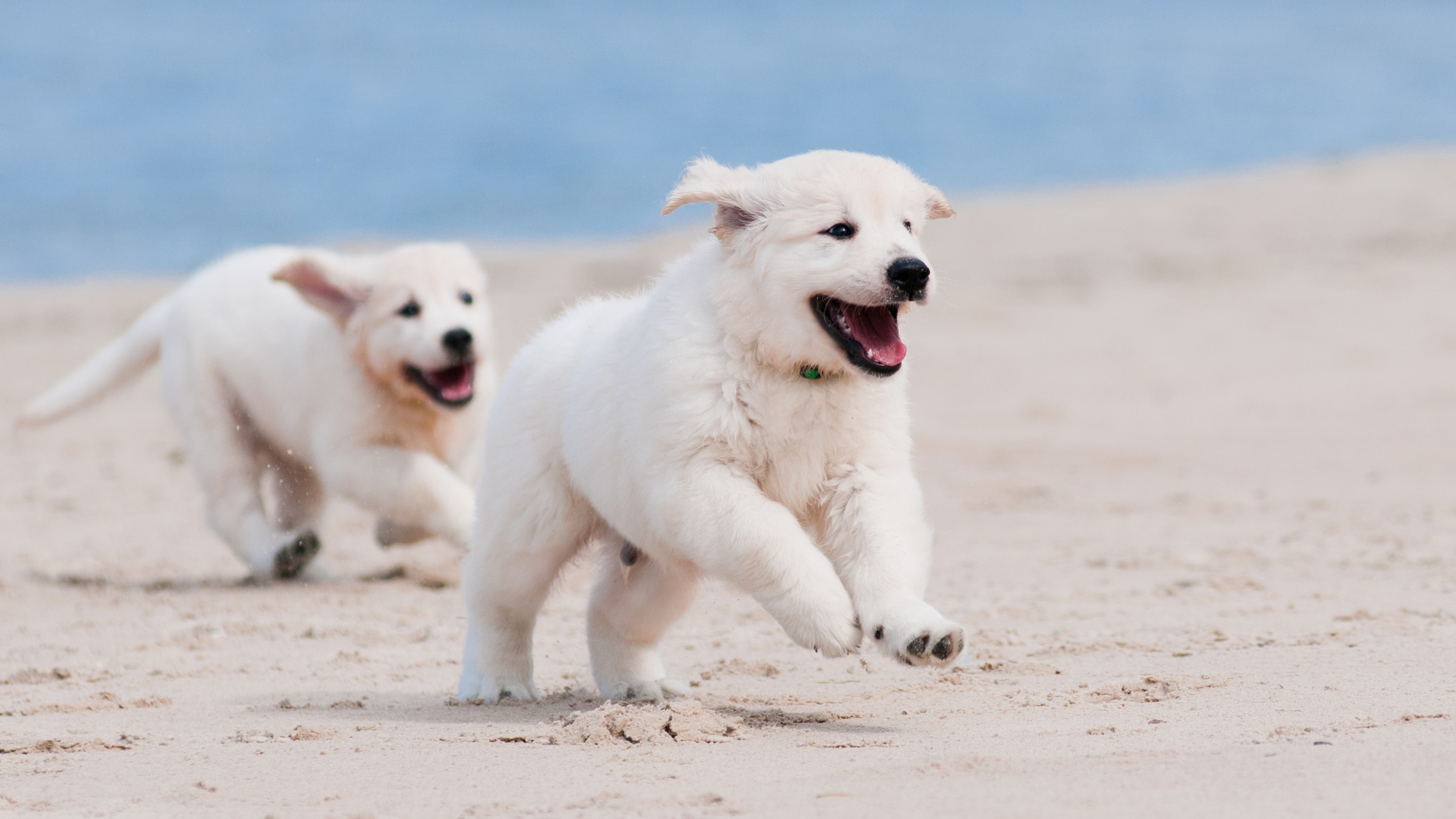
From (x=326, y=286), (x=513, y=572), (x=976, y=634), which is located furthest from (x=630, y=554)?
(x=326, y=286)

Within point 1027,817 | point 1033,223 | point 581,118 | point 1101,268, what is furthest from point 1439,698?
point 581,118

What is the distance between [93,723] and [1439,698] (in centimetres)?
354

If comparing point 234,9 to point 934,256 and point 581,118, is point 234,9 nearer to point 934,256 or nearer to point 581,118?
point 581,118

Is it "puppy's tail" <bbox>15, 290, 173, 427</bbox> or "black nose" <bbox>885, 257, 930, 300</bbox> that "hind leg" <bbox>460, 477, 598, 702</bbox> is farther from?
"puppy's tail" <bbox>15, 290, 173, 427</bbox>

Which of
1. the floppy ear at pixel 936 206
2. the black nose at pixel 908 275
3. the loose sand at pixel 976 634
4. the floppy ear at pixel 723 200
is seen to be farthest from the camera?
the floppy ear at pixel 936 206

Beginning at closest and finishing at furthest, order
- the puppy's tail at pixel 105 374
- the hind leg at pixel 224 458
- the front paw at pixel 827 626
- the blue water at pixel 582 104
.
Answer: the front paw at pixel 827 626 < the hind leg at pixel 224 458 < the puppy's tail at pixel 105 374 < the blue water at pixel 582 104

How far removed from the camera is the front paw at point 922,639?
3646 mm

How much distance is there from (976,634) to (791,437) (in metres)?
1.60

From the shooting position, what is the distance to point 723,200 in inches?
167

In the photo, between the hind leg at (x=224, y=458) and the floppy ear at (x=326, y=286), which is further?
the hind leg at (x=224, y=458)

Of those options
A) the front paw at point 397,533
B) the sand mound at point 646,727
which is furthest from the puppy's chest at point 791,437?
the front paw at point 397,533

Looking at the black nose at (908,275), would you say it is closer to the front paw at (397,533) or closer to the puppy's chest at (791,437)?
the puppy's chest at (791,437)

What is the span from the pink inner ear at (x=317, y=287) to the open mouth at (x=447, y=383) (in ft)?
1.39

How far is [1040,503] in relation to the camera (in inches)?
320
